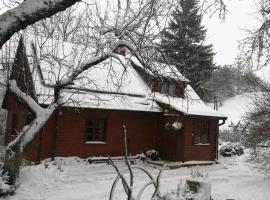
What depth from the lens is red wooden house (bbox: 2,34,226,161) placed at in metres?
16.7

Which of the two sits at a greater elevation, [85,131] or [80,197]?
[85,131]

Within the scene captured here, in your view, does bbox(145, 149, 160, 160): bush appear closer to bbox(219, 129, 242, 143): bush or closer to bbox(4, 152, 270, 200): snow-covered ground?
bbox(4, 152, 270, 200): snow-covered ground

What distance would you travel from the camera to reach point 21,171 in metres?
11.3

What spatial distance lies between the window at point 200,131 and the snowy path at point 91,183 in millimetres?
3766

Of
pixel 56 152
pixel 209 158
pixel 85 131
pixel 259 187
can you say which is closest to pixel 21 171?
pixel 56 152

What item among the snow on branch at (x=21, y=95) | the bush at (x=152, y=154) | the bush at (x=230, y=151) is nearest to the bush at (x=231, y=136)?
the bush at (x=230, y=151)

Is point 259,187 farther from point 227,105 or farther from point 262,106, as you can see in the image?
point 227,105

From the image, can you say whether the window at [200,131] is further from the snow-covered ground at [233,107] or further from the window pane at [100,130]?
the snow-covered ground at [233,107]

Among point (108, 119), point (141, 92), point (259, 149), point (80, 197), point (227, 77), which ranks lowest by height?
point (80, 197)

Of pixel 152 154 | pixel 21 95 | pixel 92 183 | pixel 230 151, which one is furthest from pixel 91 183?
pixel 230 151

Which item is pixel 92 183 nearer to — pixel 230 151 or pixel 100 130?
pixel 100 130

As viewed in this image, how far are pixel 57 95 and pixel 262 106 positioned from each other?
26.1ft

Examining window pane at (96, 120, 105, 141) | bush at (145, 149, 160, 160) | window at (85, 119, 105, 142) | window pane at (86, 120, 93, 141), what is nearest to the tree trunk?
window at (85, 119, 105, 142)

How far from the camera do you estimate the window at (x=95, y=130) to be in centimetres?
1820
